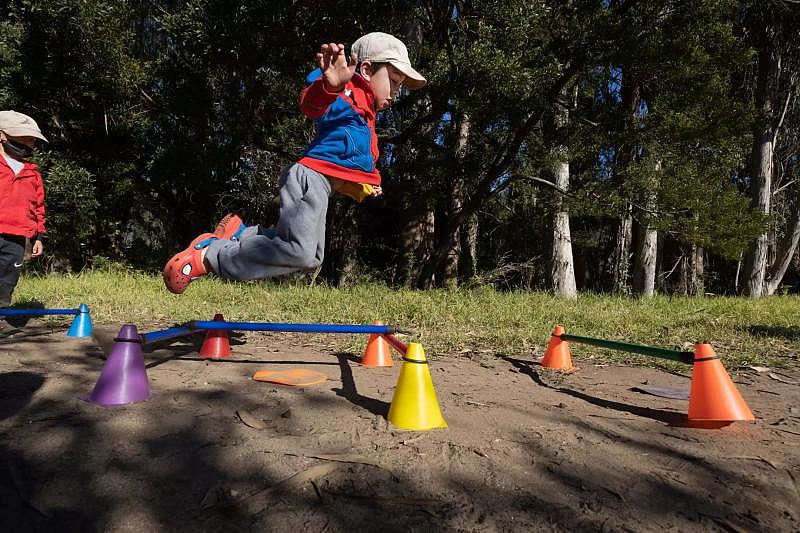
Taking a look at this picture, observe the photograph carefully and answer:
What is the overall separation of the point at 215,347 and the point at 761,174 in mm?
13234

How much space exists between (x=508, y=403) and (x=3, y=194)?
14.0 feet

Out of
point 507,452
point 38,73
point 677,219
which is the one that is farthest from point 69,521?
point 38,73

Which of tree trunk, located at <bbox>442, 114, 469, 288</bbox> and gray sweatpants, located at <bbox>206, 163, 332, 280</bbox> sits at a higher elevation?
tree trunk, located at <bbox>442, 114, 469, 288</bbox>

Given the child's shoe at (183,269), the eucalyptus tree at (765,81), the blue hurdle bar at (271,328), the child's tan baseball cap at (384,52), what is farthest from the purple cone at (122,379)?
the eucalyptus tree at (765,81)

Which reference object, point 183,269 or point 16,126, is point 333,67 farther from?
point 16,126

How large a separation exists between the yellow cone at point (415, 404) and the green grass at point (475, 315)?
1759 millimetres

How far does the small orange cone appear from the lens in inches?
131

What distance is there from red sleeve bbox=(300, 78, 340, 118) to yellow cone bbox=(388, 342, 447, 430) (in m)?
1.43

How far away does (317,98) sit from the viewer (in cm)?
265

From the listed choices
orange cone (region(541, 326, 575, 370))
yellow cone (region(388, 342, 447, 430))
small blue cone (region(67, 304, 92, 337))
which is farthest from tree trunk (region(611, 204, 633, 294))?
yellow cone (region(388, 342, 447, 430))

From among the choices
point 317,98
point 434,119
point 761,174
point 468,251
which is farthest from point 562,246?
point 317,98

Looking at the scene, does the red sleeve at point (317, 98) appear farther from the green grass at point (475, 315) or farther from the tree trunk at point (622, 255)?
the tree trunk at point (622, 255)

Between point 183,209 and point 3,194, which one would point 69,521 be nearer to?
point 3,194

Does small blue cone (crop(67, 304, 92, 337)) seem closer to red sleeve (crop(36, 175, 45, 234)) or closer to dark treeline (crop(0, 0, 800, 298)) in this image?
red sleeve (crop(36, 175, 45, 234))
